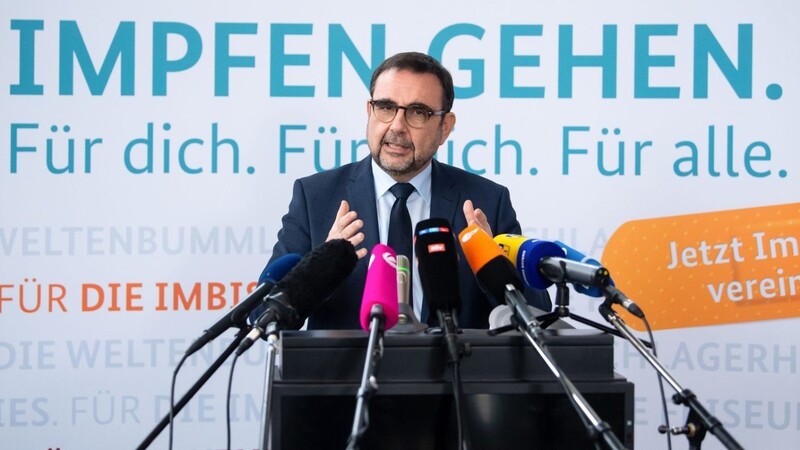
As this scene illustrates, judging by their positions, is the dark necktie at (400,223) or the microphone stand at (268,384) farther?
the dark necktie at (400,223)

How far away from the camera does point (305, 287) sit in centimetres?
167

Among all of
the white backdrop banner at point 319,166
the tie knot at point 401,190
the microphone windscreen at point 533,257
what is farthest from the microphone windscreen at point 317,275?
the white backdrop banner at point 319,166

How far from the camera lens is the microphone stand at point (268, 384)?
4.50ft

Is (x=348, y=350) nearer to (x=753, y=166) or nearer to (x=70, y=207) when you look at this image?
(x=70, y=207)

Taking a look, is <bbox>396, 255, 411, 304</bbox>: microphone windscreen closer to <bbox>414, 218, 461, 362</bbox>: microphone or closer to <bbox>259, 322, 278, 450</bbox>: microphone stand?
<bbox>414, 218, 461, 362</bbox>: microphone

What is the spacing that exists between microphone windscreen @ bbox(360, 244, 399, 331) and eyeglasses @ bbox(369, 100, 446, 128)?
98cm

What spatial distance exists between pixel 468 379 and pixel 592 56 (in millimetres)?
2076

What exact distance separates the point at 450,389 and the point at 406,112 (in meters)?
1.18

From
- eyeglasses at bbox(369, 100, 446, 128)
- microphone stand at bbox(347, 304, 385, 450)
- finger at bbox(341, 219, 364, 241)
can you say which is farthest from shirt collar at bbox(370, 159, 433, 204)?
microphone stand at bbox(347, 304, 385, 450)

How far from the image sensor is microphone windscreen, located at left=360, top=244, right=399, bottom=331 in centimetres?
163

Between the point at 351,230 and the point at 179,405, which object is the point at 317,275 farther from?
the point at 351,230

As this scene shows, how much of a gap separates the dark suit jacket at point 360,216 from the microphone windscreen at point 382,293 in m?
0.86

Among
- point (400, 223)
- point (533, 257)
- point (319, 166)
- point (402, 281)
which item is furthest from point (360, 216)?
point (533, 257)

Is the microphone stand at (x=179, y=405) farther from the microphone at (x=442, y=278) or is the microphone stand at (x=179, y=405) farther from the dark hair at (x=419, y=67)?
the dark hair at (x=419, y=67)
